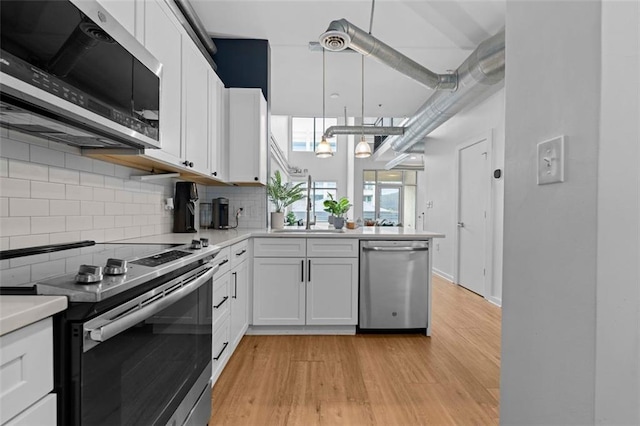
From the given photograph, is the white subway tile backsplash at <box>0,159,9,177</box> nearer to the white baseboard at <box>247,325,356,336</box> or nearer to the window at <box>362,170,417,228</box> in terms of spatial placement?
the white baseboard at <box>247,325,356,336</box>

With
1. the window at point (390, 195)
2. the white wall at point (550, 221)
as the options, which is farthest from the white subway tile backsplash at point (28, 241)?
the window at point (390, 195)

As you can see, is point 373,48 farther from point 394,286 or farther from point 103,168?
point 103,168

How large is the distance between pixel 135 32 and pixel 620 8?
1770 millimetres

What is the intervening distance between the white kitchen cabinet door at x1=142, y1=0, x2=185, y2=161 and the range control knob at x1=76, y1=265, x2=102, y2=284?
97 centimetres

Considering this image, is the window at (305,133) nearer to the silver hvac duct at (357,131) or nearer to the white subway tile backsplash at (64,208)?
the silver hvac duct at (357,131)

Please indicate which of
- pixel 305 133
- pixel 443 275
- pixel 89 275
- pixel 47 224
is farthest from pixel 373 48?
pixel 305 133

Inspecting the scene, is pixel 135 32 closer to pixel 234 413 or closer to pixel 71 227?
pixel 71 227

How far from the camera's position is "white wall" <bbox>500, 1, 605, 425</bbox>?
0.66 m

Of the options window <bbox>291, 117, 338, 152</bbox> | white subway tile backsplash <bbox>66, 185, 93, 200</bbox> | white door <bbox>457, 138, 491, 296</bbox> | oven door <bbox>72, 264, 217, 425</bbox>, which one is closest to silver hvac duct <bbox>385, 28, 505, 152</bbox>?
white door <bbox>457, 138, 491, 296</bbox>

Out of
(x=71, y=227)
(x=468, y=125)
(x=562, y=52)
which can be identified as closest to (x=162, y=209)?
(x=71, y=227)

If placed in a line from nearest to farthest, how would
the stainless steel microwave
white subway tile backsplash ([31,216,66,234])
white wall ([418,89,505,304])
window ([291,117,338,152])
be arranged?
the stainless steel microwave → white subway tile backsplash ([31,216,66,234]) → white wall ([418,89,505,304]) → window ([291,117,338,152])

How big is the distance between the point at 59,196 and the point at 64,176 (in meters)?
0.10

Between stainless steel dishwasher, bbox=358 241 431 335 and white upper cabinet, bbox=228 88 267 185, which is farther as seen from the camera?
white upper cabinet, bbox=228 88 267 185

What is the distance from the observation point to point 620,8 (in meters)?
0.62
